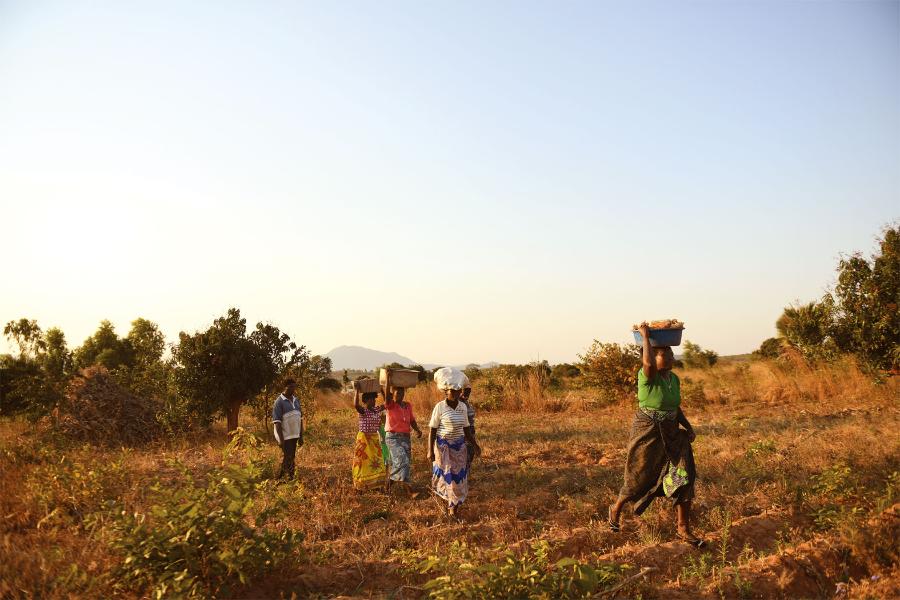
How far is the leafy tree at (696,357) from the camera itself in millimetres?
37394

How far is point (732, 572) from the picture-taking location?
4586 mm

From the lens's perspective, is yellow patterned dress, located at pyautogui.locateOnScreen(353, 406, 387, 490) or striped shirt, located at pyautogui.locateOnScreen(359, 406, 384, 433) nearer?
yellow patterned dress, located at pyautogui.locateOnScreen(353, 406, 387, 490)

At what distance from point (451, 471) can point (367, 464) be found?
1814 millimetres

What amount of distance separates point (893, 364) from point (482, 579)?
12839 millimetres

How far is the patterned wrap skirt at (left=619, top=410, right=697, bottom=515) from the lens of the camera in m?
5.51

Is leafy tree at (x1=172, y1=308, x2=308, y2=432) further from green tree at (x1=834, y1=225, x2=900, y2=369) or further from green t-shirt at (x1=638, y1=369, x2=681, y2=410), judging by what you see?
green tree at (x1=834, y1=225, x2=900, y2=369)

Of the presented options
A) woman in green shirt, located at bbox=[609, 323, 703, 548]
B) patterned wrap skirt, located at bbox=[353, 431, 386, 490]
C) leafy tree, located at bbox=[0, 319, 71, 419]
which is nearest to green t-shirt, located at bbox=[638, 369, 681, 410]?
woman in green shirt, located at bbox=[609, 323, 703, 548]

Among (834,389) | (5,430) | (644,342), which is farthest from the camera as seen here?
(834,389)

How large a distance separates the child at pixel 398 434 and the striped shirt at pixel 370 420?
276mm

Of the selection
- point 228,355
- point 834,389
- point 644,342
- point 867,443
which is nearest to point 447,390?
point 644,342

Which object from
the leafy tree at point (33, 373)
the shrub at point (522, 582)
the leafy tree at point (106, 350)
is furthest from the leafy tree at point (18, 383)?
the shrub at point (522, 582)

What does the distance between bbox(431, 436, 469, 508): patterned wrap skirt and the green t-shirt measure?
7.43ft

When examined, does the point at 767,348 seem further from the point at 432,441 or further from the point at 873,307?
the point at 432,441

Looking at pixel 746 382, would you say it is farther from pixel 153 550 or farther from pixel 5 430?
pixel 5 430
